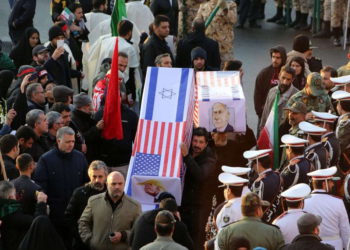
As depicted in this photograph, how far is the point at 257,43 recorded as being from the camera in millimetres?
23625

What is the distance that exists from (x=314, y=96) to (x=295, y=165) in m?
2.11

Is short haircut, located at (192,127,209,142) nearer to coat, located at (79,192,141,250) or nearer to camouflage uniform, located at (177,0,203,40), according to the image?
coat, located at (79,192,141,250)

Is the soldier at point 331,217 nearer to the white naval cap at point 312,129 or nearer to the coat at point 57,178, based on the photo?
the white naval cap at point 312,129

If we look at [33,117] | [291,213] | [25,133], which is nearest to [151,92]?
[33,117]

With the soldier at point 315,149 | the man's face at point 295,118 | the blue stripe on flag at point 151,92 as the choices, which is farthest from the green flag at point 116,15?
the soldier at point 315,149

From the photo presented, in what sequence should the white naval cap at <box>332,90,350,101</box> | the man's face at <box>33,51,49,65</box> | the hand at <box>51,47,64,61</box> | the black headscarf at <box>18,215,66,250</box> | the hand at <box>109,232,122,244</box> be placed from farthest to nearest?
the man's face at <box>33,51,49,65</box> < the hand at <box>51,47,64,61</box> < the white naval cap at <box>332,90,350,101</box> < the hand at <box>109,232,122,244</box> < the black headscarf at <box>18,215,66,250</box>

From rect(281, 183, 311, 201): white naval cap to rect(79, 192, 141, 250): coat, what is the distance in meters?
1.63

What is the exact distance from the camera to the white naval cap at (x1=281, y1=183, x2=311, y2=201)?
38.1ft

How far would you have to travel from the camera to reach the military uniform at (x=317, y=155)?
13227 millimetres

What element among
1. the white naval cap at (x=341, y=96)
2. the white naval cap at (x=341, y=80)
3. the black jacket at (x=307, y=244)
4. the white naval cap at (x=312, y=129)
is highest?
the white naval cap at (x=341, y=80)

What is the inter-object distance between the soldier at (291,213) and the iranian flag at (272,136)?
260cm

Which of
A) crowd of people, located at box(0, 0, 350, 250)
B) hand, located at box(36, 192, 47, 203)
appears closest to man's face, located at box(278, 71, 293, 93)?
crowd of people, located at box(0, 0, 350, 250)

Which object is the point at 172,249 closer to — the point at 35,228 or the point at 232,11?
the point at 35,228

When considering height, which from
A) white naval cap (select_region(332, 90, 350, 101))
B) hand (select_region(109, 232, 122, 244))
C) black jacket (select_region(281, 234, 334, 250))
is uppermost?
white naval cap (select_region(332, 90, 350, 101))
